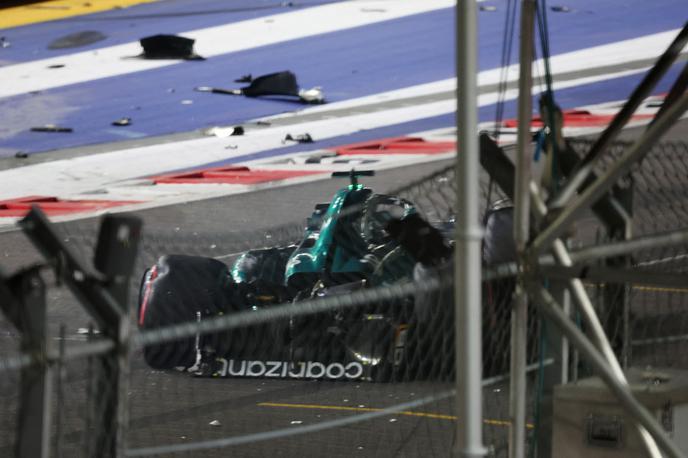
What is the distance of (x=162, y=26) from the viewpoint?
1867cm

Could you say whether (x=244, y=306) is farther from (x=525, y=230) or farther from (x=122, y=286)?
(x=122, y=286)

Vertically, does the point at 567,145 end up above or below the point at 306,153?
above

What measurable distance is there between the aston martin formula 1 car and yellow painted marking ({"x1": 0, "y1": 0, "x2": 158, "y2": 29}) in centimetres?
1226

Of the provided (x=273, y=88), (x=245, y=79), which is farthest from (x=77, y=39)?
(x=273, y=88)

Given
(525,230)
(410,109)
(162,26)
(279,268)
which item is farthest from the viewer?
(162,26)

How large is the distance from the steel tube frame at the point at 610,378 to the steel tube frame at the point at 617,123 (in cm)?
34

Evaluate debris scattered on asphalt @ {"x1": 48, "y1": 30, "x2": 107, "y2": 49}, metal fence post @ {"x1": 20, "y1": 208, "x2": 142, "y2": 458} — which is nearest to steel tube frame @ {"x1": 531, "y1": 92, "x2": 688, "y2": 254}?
metal fence post @ {"x1": 20, "y1": 208, "x2": 142, "y2": 458}

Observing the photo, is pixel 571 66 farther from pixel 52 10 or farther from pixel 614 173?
pixel 614 173

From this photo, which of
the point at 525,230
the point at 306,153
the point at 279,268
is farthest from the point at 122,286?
the point at 306,153

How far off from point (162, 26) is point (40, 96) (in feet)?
9.95

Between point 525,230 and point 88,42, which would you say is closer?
point 525,230

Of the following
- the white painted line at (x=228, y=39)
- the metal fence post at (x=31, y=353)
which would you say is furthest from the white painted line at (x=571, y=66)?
the metal fence post at (x=31, y=353)

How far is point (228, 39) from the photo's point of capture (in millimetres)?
18234

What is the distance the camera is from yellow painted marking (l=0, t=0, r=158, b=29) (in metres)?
19.4
